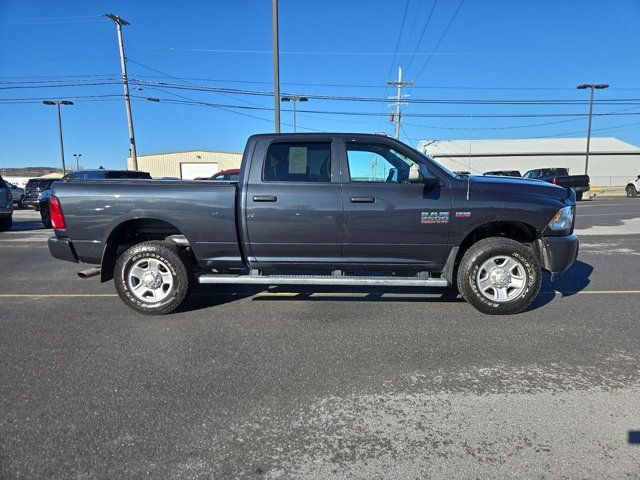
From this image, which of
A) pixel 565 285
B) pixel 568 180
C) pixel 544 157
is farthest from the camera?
pixel 544 157

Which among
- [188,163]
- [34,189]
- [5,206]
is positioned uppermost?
[188,163]

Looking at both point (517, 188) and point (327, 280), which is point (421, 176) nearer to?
point (517, 188)

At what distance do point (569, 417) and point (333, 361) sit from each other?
1.74m

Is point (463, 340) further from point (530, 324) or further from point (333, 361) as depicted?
point (333, 361)

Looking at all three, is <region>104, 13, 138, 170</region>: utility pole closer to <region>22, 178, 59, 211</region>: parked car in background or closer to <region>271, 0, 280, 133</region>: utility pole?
<region>22, 178, 59, 211</region>: parked car in background

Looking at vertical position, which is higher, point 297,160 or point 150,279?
point 297,160

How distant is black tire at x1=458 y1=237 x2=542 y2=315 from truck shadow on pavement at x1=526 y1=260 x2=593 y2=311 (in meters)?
0.40

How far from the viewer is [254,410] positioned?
8.79ft

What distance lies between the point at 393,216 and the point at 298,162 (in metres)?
1.29

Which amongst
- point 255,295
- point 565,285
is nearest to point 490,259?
point 565,285

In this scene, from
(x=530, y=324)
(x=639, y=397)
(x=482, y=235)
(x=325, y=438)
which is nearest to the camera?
(x=325, y=438)

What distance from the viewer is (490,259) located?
14.4ft

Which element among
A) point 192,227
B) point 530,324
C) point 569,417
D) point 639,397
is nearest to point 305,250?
point 192,227

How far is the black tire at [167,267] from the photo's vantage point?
4.47 m
